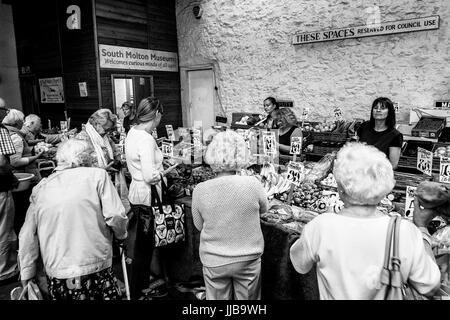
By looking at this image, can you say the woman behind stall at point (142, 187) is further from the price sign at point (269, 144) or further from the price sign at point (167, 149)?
the price sign at point (167, 149)

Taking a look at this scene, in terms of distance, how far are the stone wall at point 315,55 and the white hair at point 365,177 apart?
5094 millimetres

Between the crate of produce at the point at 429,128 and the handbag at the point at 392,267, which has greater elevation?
the crate of produce at the point at 429,128

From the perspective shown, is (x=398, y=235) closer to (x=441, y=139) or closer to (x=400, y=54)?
(x=441, y=139)

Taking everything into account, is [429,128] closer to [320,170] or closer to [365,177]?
[320,170]

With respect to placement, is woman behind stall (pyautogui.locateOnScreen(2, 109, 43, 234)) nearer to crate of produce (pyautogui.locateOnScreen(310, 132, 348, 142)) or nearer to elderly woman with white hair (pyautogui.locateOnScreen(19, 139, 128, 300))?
elderly woman with white hair (pyautogui.locateOnScreen(19, 139, 128, 300))

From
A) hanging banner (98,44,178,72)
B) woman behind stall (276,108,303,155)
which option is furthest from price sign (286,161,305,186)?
hanging banner (98,44,178,72)

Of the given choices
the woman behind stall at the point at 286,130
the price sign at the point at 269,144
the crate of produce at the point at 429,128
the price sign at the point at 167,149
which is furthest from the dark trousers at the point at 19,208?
the crate of produce at the point at 429,128

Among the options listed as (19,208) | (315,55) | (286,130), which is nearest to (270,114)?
(286,130)

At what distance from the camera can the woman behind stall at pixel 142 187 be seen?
3.25m

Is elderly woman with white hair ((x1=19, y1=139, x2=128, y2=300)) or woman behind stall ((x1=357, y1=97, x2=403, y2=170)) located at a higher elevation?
woman behind stall ((x1=357, y1=97, x2=403, y2=170))

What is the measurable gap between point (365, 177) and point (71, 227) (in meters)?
1.60

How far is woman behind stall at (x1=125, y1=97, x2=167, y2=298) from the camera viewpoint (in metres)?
3.25

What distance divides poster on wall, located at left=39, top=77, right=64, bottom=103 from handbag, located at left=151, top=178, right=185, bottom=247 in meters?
7.15

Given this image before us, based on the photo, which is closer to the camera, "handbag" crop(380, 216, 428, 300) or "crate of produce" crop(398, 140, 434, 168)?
"handbag" crop(380, 216, 428, 300)
